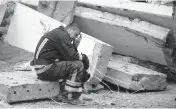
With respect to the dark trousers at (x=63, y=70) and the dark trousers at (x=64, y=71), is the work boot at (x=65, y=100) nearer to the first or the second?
the dark trousers at (x=64, y=71)

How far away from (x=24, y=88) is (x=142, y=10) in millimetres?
3044

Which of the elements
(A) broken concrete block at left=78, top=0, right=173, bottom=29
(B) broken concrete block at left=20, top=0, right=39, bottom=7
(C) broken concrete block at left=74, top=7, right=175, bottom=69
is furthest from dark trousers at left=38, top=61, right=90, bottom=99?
(B) broken concrete block at left=20, top=0, right=39, bottom=7

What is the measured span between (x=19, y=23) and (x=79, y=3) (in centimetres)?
144

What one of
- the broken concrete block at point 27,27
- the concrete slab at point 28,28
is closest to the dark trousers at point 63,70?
the concrete slab at point 28,28

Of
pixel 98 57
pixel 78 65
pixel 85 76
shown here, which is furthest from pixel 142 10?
pixel 78 65

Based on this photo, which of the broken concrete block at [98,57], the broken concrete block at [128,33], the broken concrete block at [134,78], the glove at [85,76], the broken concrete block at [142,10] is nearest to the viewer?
the glove at [85,76]

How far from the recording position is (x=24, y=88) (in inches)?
182

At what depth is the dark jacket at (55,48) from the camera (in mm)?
4711

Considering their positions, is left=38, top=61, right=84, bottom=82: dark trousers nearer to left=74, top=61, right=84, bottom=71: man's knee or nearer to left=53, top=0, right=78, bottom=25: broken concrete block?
left=74, top=61, right=84, bottom=71: man's knee

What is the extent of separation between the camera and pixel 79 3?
7789mm

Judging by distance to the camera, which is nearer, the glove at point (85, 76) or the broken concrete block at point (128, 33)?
the glove at point (85, 76)

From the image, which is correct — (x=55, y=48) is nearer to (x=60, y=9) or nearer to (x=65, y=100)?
(x=65, y=100)

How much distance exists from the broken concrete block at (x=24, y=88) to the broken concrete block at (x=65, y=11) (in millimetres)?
2544

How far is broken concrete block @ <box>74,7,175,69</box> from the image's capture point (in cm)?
644
